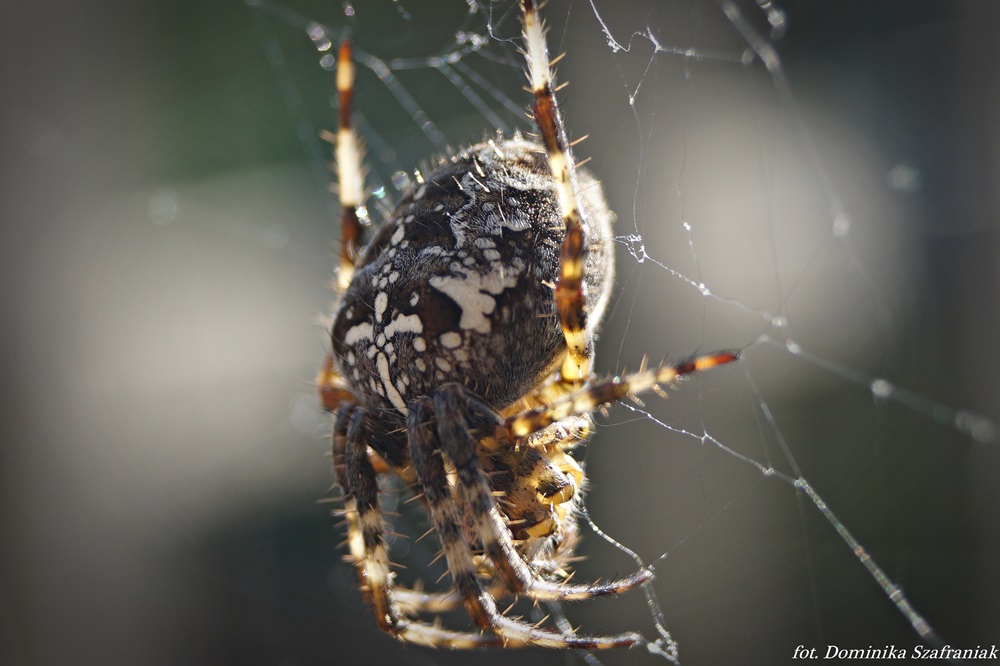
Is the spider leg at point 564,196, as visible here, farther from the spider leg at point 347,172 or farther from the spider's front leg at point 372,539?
the spider leg at point 347,172

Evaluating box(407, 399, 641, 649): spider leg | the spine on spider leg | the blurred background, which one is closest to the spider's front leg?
box(407, 399, 641, 649): spider leg

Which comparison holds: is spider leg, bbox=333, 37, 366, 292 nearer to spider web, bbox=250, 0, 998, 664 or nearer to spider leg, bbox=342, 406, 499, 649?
spider leg, bbox=342, 406, 499, 649

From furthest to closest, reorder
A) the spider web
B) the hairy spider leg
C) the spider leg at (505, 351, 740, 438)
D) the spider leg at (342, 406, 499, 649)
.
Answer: the spider web → the hairy spider leg → the spider leg at (342, 406, 499, 649) → the spider leg at (505, 351, 740, 438)

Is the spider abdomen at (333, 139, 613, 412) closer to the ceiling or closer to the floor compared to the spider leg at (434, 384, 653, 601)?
closer to the ceiling

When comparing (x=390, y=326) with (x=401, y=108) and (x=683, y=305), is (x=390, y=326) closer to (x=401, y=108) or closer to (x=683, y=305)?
(x=683, y=305)

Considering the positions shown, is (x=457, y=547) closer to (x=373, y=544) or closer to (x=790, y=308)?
(x=373, y=544)

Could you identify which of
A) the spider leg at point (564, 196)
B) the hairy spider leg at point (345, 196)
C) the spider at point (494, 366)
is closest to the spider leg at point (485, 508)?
the spider at point (494, 366)

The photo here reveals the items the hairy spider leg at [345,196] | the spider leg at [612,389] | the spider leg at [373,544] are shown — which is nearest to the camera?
the spider leg at [612,389]

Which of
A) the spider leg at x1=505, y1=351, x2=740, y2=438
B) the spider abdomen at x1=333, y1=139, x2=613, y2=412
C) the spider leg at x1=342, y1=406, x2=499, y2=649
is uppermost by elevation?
the spider abdomen at x1=333, y1=139, x2=613, y2=412

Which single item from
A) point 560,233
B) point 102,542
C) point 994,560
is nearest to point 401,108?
point 560,233
